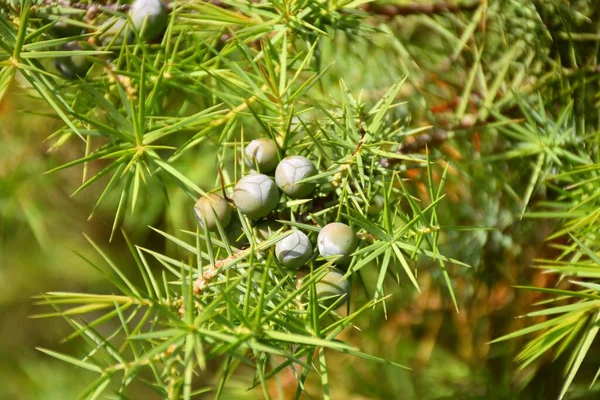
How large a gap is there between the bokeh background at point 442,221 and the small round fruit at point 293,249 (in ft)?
0.55

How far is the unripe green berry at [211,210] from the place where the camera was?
12.8 inches

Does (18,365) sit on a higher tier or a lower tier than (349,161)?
lower

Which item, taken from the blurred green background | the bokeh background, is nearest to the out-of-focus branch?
the bokeh background

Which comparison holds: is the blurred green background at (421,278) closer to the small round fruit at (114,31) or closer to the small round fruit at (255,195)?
the small round fruit at (114,31)

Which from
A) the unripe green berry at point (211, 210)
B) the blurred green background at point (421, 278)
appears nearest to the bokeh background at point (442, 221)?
the blurred green background at point (421, 278)

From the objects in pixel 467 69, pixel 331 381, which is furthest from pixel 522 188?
pixel 331 381

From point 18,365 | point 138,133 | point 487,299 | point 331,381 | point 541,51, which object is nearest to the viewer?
point 138,133

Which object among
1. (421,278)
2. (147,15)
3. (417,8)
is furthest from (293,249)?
(421,278)

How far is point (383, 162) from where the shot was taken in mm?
386

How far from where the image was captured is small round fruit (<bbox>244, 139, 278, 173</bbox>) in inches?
13.5

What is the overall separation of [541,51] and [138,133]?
0.34m

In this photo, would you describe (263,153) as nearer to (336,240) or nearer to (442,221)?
(336,240)

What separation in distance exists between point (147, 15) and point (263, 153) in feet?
0.35

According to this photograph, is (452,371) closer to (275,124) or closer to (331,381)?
(331,381)
